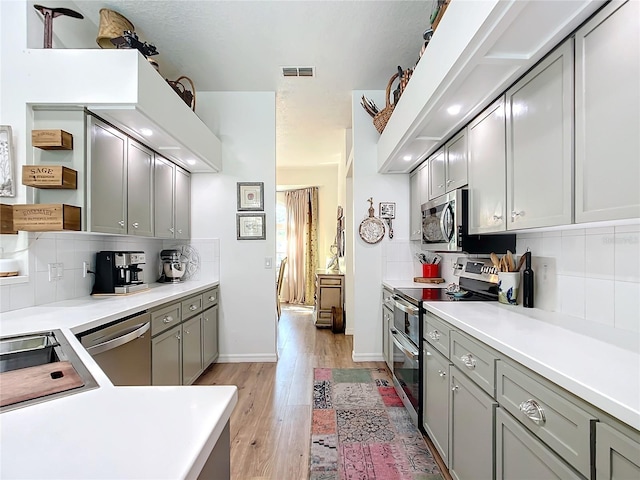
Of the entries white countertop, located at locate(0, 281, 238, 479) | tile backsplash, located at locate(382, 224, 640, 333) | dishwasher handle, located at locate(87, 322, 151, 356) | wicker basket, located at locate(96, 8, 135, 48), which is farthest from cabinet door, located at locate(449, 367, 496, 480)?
wicker basket, located at locate(96, 8, 135, 48)

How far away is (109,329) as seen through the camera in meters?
1.73

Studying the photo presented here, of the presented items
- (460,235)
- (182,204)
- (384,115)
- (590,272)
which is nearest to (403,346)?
(460,235)

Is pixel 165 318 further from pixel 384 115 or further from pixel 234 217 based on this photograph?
pixel 384 115

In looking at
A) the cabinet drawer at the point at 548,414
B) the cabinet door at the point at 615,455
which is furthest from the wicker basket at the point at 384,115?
the cabinet door at the point at 615,455

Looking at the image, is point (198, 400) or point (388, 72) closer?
point (198, 400)

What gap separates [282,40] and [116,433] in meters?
2.96

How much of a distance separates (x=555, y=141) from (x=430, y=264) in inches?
85.0

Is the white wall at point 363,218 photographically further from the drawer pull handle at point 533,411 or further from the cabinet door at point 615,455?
the cabinet door at point 615,455

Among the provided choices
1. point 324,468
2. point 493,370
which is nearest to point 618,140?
point 493,370

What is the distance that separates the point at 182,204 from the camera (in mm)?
3455

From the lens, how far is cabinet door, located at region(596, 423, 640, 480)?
725 mm

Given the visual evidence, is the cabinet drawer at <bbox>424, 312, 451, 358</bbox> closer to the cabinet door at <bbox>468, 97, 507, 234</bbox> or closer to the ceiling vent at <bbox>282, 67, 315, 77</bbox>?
the cabinet door at <bbox>468, 97, 507, 234</bbox>

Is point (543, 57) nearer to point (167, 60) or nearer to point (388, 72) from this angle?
point (388, 72)

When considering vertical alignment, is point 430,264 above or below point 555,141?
below
